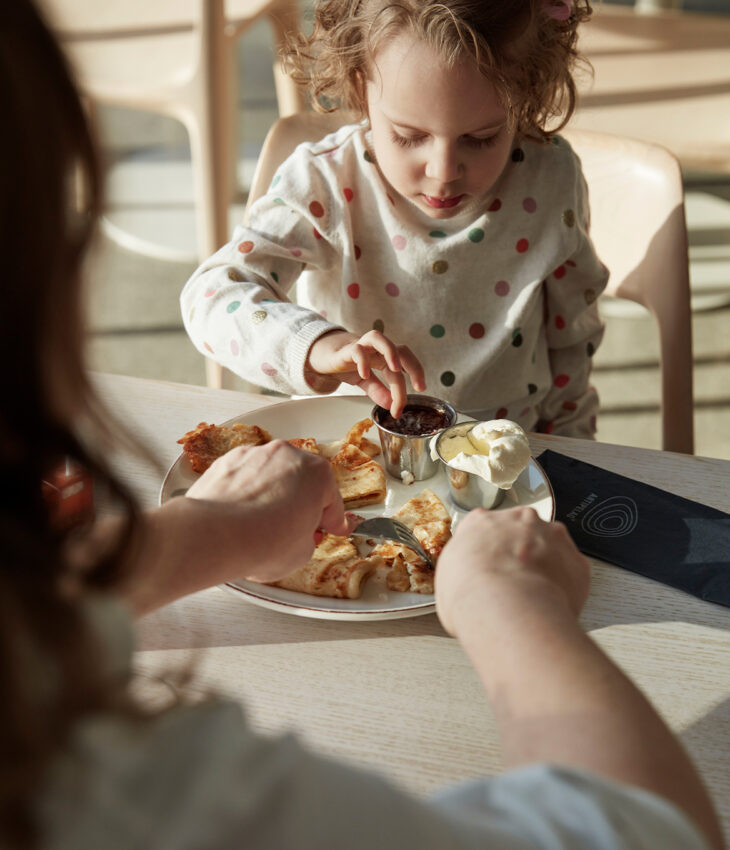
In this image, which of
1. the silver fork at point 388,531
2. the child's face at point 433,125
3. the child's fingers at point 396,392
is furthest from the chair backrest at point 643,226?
the silver fork at point 388,531

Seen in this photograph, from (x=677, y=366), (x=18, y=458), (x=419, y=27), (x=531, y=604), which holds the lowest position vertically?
(x=677, y=366)

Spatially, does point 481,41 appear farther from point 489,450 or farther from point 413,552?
point 413,552

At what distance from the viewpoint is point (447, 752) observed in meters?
0.65

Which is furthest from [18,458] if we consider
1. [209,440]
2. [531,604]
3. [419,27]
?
[419,27]

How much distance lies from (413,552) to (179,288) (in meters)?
2.11

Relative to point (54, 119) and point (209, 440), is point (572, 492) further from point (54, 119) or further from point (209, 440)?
point (54, 119)

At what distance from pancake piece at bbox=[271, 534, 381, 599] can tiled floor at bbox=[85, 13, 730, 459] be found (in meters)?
1.37

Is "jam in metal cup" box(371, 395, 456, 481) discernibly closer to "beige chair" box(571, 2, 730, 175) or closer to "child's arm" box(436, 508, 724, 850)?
"child's arm" box(436, 508, 724, 850)

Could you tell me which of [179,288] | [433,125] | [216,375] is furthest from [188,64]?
[433,125]

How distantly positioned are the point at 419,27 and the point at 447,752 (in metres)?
0.85

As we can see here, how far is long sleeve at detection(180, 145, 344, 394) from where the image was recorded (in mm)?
1113

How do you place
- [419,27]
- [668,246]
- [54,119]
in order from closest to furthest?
1. [54,119]
2. [419,27]
3. [668,246]

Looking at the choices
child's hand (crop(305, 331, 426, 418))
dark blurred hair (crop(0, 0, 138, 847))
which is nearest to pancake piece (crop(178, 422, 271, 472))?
child's hand (crop(305, 331, 426, 418))

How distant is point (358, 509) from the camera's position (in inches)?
38.0
